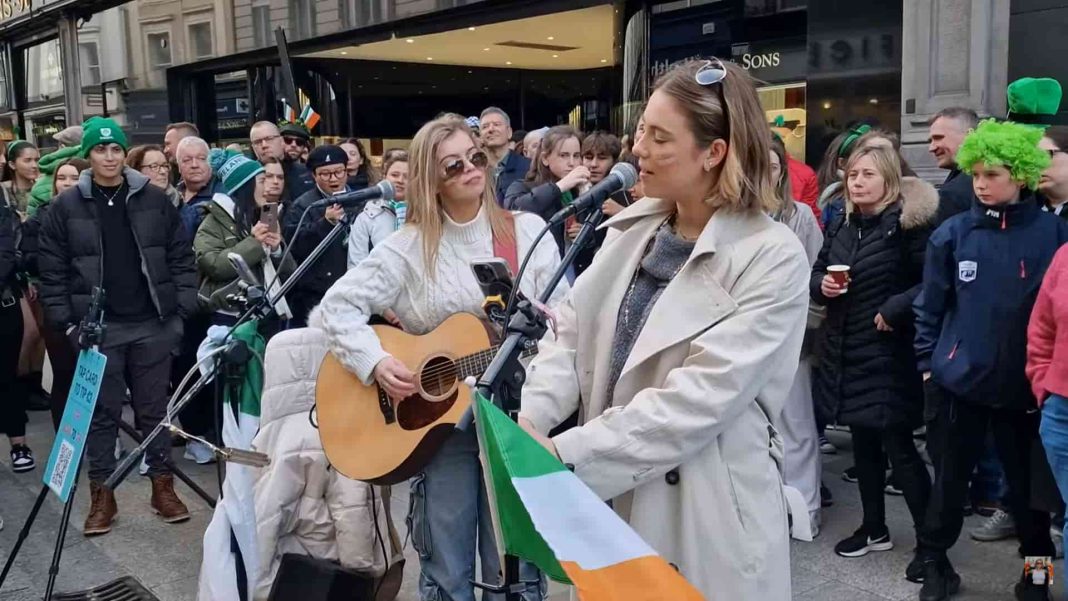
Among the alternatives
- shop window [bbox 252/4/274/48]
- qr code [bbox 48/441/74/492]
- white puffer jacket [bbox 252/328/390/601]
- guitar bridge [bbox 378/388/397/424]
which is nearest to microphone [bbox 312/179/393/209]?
white puffer jacket [bbox 252/328/390/601]

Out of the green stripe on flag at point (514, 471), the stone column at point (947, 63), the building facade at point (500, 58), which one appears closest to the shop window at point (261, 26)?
the building facade at point (500, 58)

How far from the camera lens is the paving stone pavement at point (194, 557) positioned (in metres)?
4.32

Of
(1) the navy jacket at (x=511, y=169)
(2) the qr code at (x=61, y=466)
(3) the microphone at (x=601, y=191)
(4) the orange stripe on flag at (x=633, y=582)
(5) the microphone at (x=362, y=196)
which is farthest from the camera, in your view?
(1) the navy jacket at (x=511, y=169)

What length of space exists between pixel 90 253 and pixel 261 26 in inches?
461

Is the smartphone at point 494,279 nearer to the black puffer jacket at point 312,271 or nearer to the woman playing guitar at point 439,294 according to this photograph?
the woman playing guitar at point 439,294

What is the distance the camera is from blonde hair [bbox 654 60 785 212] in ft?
6.62

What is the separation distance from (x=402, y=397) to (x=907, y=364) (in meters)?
2.55

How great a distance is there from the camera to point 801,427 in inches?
197

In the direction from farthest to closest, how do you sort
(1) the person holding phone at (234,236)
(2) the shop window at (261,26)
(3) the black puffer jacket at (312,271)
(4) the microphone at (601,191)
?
(2) the shop window at (261,26) < (3) the black puffer jacket at (312,271) < (1) the person holding phone at (234,236) < (4) the microphone at (601,191)

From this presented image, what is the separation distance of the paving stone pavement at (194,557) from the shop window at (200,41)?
13.2 meters

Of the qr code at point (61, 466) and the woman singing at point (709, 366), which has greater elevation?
the woman singing at point (709, 366)

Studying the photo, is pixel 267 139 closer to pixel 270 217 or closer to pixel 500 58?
pixel 270 217

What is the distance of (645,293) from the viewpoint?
2.18m

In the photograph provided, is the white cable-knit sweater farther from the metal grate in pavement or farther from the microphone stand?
the metal grate in pavement
